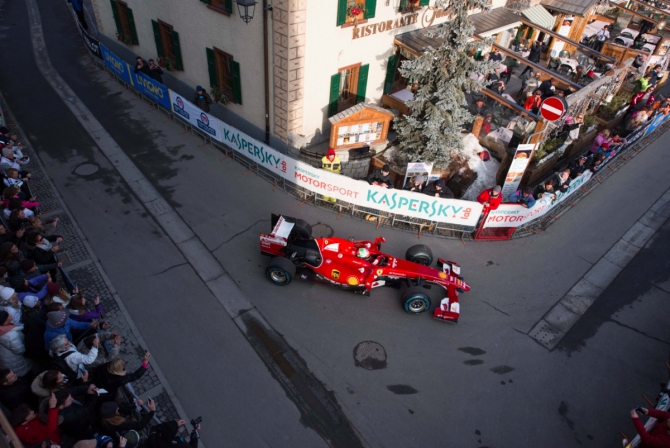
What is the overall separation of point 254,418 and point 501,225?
829 cm

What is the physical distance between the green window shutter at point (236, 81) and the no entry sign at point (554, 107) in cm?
957

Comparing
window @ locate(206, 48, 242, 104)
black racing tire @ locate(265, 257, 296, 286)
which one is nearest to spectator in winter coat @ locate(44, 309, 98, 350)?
black racing tire @ locate(265, 257, 296, 286)

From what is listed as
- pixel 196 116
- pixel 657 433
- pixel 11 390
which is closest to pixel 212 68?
pixel 196 116

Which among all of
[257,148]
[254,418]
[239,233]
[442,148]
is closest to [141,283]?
[239,233]

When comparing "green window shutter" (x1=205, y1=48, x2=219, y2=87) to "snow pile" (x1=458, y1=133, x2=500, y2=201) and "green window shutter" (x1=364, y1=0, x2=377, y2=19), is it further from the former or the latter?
"snow pile" (x1=458, y1=133, x2=500, y2=201)

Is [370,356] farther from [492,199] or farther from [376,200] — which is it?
[492,199]

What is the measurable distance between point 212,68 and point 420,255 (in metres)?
10.1

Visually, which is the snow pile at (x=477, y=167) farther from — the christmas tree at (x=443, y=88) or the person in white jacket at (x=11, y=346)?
the person in white jacket at (x=11, y=346)

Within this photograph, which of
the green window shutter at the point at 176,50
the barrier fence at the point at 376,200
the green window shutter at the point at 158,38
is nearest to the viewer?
the barrier fence at the point at 376,200

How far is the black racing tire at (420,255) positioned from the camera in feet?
34.9

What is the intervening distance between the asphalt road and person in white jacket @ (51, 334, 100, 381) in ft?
6.42

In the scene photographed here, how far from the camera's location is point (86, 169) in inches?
524

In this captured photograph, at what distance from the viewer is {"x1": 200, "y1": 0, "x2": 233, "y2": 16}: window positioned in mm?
12981

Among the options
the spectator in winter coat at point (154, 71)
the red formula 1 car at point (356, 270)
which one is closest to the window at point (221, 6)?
the spectator in winter coat at point (154, 71)
